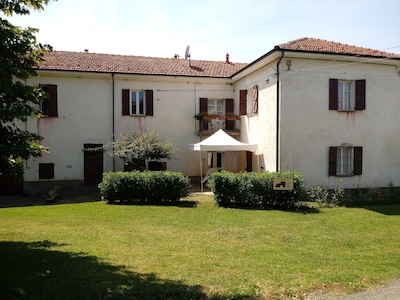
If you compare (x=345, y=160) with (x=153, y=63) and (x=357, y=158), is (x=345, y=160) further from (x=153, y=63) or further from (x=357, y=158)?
(x=153, y=63)

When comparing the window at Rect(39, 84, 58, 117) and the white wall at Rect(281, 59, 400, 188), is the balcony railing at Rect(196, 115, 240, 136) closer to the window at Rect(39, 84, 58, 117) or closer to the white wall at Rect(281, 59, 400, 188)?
the white wall at Rect(281, 59, 400, 188)

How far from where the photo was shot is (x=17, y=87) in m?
5.73

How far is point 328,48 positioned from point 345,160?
498cm

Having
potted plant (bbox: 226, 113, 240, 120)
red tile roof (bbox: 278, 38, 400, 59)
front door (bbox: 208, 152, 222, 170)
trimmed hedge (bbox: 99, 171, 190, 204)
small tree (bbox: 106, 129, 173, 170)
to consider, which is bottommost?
trimmed hedge (bbox: 99, 171, 190, 204)

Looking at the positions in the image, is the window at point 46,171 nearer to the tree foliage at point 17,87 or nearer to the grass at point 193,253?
the grass at point 193,253

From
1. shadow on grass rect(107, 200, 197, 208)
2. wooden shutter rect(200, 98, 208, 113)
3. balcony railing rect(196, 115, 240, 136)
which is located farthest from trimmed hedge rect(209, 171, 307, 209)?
wooden shutter rect(200, 98, 208, 113)

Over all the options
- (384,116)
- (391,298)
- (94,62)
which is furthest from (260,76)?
(391,298)

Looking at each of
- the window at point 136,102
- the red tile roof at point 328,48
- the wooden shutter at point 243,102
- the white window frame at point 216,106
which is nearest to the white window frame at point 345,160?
the red tile roof at point 328,48

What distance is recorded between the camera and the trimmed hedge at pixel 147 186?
1449cm

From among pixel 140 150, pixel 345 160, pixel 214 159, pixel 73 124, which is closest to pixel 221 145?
pixel 140 150

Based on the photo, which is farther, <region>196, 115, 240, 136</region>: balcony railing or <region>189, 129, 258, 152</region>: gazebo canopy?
<region>196, 115, 240, 136</region>: balcony railing

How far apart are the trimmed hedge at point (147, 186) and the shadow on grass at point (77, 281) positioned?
25.1 feet

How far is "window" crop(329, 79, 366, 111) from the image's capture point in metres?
16.2

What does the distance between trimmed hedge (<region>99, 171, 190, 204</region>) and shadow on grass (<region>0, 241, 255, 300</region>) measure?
25.1 feet
